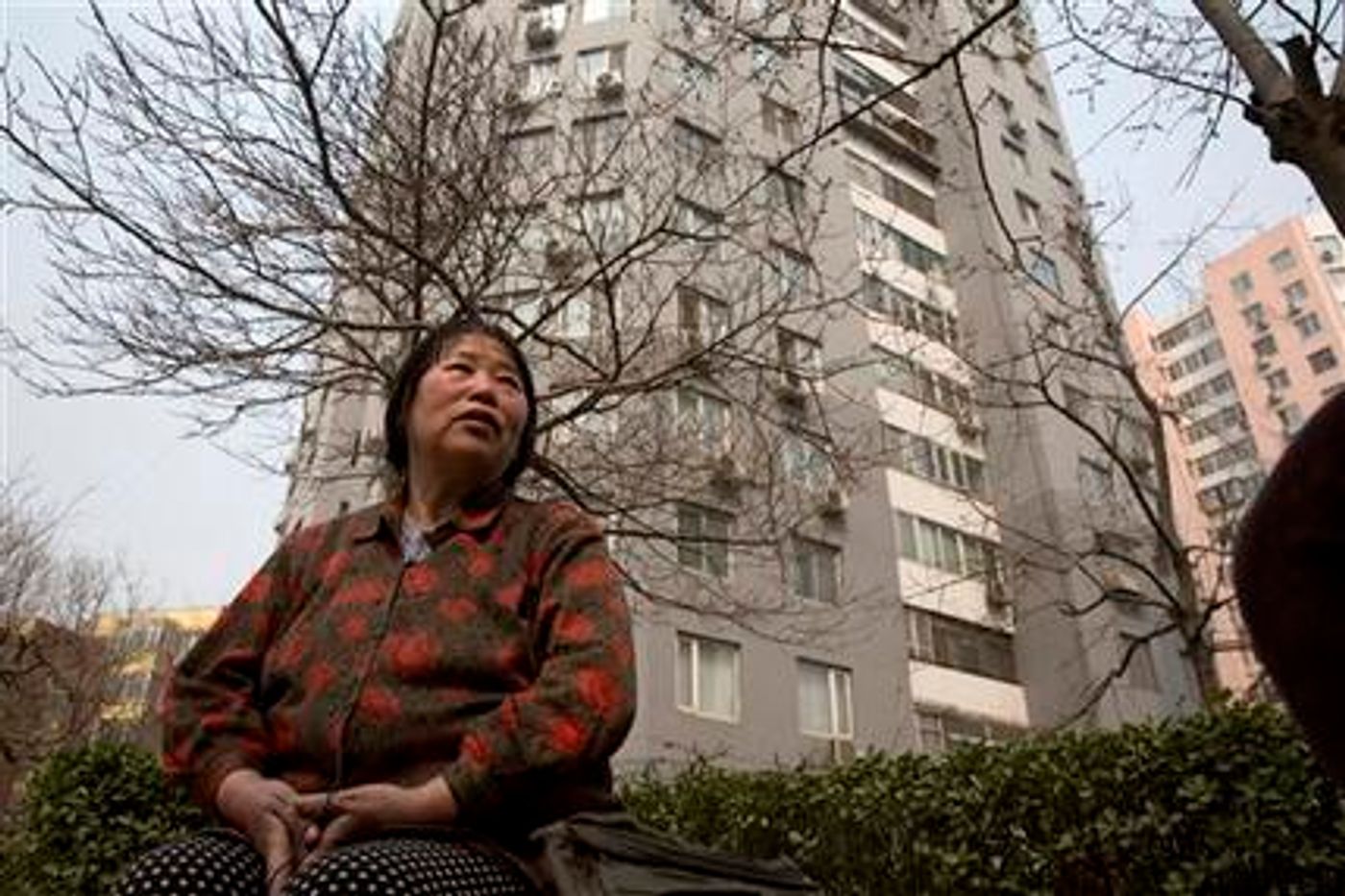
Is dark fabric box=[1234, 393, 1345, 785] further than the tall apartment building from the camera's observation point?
No

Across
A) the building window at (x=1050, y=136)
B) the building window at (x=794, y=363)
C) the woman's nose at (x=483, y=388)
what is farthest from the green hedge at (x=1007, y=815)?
the building window at (x=1050, y=136)

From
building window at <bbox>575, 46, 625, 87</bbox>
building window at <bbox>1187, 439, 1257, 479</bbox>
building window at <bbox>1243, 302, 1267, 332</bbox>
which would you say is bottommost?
building window at <bbox>1187, 439, 1257, 479</bbox>

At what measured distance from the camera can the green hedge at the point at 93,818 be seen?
4922 mm

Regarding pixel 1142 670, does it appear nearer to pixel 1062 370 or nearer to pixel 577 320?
pixel 1062 370

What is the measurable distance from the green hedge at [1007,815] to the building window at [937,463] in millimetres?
14763

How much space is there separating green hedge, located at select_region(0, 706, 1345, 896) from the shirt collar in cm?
299

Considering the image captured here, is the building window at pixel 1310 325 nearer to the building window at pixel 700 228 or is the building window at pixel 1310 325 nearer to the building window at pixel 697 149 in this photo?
the building window at pixel 700 228

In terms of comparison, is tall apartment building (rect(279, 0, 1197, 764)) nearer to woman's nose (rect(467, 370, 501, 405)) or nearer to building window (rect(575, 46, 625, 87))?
building window (rect(575, 46, 625, 87))

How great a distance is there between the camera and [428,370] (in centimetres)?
202

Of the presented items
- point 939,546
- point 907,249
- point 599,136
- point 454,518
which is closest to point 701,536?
point 599,136

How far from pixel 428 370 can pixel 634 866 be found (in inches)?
40.4

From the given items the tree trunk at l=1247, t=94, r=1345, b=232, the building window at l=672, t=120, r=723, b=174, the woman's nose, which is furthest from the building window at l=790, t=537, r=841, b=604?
the woman's nose

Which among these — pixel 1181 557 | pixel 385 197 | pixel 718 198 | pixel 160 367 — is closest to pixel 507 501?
pixel 385 197

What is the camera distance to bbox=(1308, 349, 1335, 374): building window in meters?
58.7
